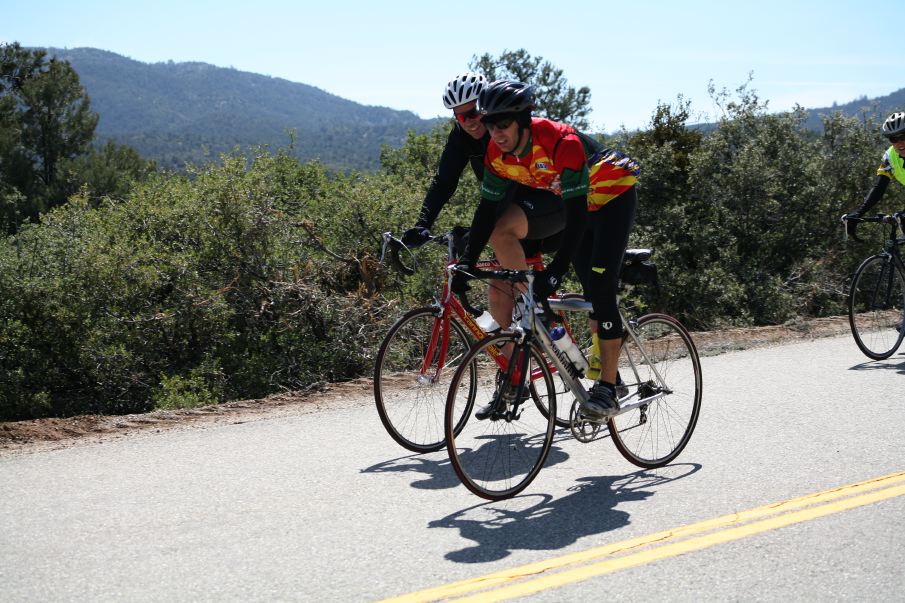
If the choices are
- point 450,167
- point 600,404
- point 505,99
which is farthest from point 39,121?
point 600,404

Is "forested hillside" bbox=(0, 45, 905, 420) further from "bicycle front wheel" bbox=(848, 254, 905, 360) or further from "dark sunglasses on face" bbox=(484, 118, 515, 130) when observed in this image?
"dark sunglasses on face" bbox=(484, 118, 515, 130)

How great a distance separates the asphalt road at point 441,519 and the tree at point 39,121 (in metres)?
46.2

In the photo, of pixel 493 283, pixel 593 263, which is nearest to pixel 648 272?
pixel 593 263

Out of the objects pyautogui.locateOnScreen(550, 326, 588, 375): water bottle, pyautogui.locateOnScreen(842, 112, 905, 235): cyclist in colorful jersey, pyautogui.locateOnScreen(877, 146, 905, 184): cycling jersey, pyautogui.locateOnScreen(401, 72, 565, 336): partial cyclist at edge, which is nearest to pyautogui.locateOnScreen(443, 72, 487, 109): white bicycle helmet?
pyautogui.locateOnScreen(401, 72, 565, 336): partial cyclist at edge

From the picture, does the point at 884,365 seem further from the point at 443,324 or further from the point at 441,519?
the point at 441,519

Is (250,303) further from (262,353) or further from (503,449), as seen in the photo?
(503,449)

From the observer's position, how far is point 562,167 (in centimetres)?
475

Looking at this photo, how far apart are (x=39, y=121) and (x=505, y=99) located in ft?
178

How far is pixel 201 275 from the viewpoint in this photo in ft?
35.0

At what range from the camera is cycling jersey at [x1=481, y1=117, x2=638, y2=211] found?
15.5 feet

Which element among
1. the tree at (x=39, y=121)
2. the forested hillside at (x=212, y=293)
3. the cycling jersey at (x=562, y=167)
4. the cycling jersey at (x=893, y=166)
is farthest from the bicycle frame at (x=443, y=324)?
the tree at (x=39, y=121)

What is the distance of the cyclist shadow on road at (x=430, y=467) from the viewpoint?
5004 mm

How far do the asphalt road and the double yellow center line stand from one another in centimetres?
1

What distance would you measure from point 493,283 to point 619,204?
98cm
